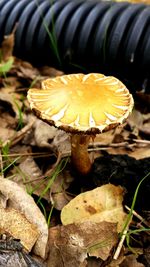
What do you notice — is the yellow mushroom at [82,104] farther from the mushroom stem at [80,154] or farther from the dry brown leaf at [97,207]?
the dry brown leaf at [97,207]

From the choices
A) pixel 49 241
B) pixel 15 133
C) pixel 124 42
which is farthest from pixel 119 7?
pixel 49 241

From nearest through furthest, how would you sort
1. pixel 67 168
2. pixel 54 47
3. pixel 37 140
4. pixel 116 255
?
pixel 116 255 < pixel 67 168 < pixel 37 140 < pixel 54 47

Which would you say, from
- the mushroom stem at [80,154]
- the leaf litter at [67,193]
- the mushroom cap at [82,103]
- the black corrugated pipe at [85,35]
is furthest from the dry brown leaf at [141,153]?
the black corrugated pipe at [85,35]

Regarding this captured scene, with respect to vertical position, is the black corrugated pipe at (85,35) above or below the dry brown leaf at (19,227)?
above

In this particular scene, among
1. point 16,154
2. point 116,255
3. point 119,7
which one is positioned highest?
point 119,7

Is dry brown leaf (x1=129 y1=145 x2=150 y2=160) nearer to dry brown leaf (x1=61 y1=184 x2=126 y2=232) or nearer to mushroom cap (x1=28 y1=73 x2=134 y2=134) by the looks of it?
dry brown leaf (x1=61 y1=184 x2=126 y2=232)

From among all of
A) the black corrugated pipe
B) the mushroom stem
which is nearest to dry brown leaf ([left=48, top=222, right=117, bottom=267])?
the mushroom stem

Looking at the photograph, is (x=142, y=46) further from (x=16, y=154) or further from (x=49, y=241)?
(x=49, y=241)
